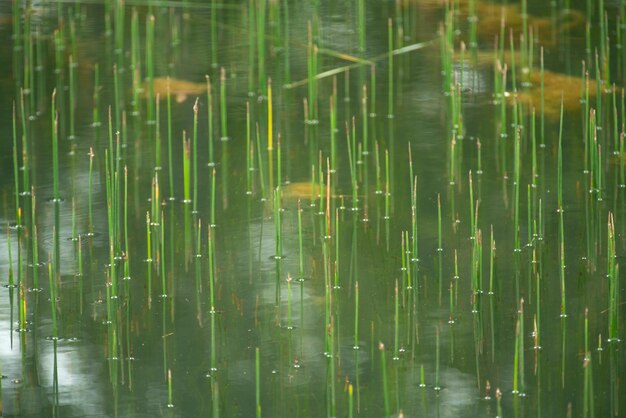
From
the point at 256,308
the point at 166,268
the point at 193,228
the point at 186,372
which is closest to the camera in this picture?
the point at 186,372

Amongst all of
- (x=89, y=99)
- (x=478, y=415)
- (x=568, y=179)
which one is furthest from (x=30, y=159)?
(x=478, y=415)

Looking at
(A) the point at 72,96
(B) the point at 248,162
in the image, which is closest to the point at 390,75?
(B) the point at 248,162

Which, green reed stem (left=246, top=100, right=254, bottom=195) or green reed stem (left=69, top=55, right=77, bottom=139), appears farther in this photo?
green reed stem (left=69, top=55, right=77, bottom=139)

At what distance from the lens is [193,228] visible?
3.03m

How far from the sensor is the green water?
237 cm

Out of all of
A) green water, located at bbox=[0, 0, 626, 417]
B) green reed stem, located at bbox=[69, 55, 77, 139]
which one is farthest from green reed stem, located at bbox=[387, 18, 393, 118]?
green reed stem, located at bbox=[69, 55, 77, 139]

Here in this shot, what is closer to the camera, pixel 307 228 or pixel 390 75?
pixel 307 228

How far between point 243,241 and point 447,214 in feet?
1.64

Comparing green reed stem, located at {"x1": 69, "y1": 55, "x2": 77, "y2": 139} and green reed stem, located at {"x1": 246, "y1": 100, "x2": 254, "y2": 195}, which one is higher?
green reed stem, located at {"x1": 69, "y1": 55, "x2": 77, "y2": 139}

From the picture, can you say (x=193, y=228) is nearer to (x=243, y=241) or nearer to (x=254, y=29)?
(x=243, y=241)

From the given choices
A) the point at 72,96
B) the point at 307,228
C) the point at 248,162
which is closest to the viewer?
the point at 307,228

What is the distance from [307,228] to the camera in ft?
9.95

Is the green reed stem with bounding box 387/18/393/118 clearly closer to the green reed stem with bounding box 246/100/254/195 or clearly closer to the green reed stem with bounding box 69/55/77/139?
the green reed stem with bounding box 246/100/254/195

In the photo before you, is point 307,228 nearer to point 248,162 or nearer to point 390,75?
point 248,162
